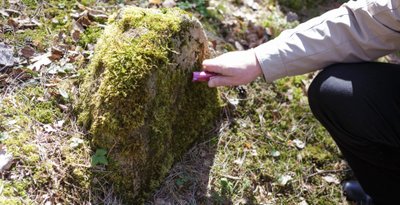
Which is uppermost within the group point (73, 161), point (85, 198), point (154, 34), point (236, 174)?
point (154, 34)

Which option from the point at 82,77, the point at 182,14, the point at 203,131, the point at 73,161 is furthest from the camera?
the point at 203,131

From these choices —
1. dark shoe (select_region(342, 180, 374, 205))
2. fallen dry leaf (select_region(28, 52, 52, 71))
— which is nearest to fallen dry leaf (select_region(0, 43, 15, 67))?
fallen dry leaf (select_region(28, 52, 52, 71))

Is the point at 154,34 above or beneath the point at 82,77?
above

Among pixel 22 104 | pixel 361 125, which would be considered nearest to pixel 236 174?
pixel 361 125

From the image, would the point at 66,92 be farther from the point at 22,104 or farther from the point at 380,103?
the point at 380,103

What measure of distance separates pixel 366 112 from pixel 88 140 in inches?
66.7

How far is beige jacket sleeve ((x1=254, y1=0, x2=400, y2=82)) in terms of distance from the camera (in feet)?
7.85

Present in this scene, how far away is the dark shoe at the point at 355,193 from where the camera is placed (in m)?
3.06

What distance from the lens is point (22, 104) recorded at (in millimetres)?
2736

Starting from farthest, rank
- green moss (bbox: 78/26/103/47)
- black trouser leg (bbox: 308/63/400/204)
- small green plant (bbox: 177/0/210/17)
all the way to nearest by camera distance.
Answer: small green plant (bbox: 177/0/210/17) < green moss (bbox: 78/26/103/47) < black trouser leg (bbox: 308/63/400/204)

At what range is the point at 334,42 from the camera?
96.7 inches

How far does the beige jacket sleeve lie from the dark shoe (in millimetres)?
1110

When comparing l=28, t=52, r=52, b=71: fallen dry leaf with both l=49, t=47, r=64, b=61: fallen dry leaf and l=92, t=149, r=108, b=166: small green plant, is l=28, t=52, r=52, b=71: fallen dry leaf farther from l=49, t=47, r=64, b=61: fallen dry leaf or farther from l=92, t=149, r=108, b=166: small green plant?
l=92, t=149, r=108, b=166: small green plant

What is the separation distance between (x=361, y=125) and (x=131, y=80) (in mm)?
1366
